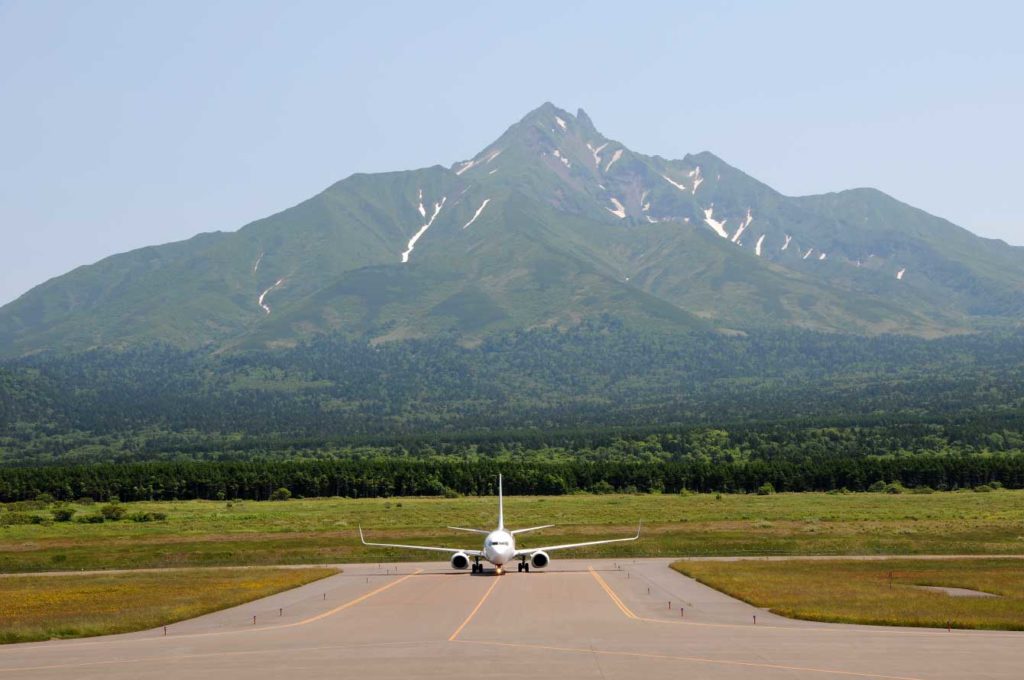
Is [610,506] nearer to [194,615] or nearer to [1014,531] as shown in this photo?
[1014,531]

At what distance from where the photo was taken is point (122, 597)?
6312 centimetres

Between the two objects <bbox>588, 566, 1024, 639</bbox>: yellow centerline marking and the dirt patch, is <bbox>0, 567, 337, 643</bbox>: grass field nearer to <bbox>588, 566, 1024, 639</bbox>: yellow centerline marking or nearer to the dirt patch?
<bbox>588, 566, 1024, 639</bbox>: yellow centerline marking

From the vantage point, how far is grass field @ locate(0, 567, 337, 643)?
51.0m

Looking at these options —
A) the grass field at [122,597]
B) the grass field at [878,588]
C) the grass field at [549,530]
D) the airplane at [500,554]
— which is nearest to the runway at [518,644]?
the grass field at [122,597]

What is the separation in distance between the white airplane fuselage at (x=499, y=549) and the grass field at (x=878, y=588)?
1078cm

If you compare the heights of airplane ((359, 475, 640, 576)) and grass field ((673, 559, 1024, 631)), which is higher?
airplane ((359, 475, 640, 576))

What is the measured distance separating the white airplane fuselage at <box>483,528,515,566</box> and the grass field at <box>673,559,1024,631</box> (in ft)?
35.4

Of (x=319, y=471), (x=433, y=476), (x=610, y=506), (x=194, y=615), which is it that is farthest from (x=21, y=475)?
(x=194, y=615)

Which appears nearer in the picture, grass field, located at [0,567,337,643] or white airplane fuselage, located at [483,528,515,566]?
grass field, located at [0,567,337,643]

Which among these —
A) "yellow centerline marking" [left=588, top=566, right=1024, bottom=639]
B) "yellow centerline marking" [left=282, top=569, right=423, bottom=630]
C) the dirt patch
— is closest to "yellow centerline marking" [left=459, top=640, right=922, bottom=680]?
"yellow centerline marking" [left=588, top=566, right=1024, bottom=639]

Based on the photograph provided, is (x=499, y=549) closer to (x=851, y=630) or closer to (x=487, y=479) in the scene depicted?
(x=851, y=630)

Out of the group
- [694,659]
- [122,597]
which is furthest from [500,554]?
[694,659]

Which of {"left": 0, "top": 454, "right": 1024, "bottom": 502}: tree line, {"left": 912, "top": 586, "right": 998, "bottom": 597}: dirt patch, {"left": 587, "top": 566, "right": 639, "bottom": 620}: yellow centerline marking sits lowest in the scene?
{"left": 912, "top": 586, "right": 998, "bottom": 597}: dirt patch

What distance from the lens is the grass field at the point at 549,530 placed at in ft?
291
